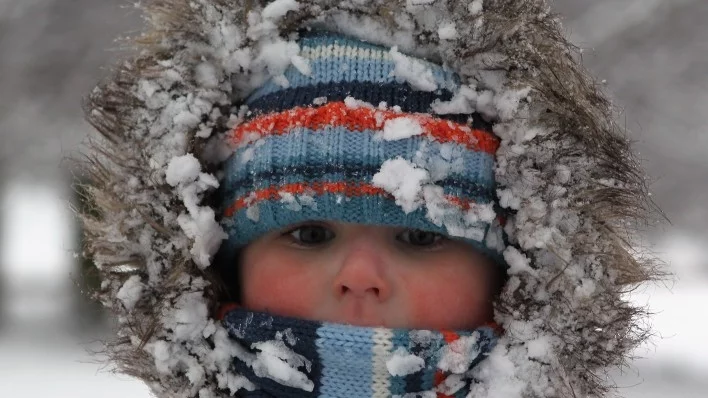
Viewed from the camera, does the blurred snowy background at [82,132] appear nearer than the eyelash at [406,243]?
No

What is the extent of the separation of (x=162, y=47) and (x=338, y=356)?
59 centimetres

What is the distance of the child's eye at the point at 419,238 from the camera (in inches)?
48.4

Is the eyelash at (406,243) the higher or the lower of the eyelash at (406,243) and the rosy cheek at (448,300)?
the higher

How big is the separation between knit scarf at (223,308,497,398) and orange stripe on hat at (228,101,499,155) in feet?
0.97

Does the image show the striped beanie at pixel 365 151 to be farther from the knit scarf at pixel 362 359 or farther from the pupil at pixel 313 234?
the knit scarf at pixel 362 359

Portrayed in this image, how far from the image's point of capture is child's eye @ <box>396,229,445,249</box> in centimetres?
123

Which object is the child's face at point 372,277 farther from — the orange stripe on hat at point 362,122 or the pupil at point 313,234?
the orange stripe on hat at point 362,122

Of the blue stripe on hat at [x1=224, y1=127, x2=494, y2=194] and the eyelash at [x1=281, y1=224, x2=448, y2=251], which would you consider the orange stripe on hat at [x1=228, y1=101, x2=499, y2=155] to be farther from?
the eyelash at [x1=281, y1=224, x2=448, y2=251]

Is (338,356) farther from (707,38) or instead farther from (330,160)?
(707,38)

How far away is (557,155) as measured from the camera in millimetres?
1205

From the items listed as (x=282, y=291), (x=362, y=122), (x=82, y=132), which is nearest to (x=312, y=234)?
(x=282, y=291)

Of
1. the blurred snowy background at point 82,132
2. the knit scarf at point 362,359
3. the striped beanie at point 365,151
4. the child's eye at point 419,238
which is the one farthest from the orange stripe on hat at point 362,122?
the blurred snowy background at point 82,132

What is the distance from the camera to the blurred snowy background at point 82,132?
6426 millimetres

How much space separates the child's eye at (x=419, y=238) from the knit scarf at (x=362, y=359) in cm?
14
